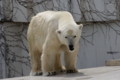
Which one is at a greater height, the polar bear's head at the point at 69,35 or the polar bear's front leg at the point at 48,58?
the polar bear's head at the point at 69,35

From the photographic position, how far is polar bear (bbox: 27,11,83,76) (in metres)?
3.84

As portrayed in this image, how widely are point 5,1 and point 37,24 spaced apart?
360 centimetres

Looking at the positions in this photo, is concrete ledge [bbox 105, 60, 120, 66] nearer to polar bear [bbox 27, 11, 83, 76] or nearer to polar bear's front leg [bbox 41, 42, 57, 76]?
polar bear [bbox 27, 11, 83, 76]

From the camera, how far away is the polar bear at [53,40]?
3.84 meters

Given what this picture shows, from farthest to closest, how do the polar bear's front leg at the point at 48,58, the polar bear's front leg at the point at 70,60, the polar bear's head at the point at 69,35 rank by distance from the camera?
the polar bear's front leg at the point at 70,60, the polar bear's front leg at the point at 48,58, the polar bear's head at the point at 69,35

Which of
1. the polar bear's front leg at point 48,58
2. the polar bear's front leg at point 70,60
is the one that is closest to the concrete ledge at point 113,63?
the polar bear's front leg at point 70,60

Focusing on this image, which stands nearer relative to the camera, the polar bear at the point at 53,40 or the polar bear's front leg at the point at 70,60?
the polar bear at the point at 53,40

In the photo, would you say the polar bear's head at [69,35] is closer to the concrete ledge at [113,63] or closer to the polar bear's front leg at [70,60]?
the polar bear's front leg at [70,60]

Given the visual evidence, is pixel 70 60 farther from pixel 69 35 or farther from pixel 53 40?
pixel 69 35

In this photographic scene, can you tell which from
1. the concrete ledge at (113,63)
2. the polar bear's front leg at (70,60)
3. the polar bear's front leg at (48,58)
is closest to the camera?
the polar bear's front leg at (48,58)

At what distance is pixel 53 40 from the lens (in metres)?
4.06

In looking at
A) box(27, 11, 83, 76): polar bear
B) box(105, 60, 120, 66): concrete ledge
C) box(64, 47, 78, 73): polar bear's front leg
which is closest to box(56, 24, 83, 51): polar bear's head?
box(27, 11, 83, 76): polar bear

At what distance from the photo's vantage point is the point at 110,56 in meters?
8.43

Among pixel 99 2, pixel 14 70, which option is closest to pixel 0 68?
pixel 14 70
